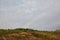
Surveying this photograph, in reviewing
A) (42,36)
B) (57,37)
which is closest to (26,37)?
(42,36)

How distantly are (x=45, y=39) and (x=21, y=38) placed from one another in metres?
3.66

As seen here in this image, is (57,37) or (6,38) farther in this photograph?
(57,37)

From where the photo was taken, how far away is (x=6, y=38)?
24953 mm

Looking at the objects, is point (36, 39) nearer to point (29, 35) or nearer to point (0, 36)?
point (29, 35)

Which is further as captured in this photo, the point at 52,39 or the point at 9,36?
the point at 52,39

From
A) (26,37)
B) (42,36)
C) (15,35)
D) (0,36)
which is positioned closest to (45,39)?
(42,36)

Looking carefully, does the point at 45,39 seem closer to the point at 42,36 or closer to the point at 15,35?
the point at 42,36

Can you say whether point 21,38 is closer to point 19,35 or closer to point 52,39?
point 19,35

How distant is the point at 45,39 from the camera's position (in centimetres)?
2659

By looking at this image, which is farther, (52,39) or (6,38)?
(52,39)

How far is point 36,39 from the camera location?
85.4 ft

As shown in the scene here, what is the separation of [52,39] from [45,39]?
4.49ft

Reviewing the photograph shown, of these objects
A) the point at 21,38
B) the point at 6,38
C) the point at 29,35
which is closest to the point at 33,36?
the point at 29,35

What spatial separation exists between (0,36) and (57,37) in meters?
8.74
